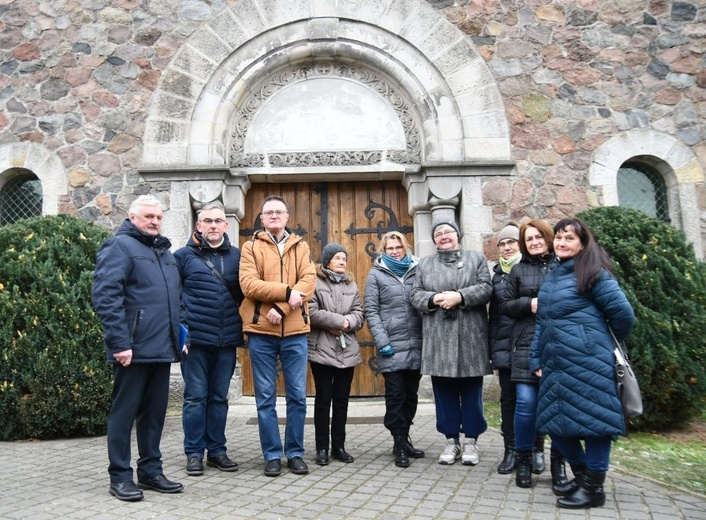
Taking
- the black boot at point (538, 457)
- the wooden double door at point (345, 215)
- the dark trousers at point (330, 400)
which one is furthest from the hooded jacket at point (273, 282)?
the wooden double door at point (345, 215)

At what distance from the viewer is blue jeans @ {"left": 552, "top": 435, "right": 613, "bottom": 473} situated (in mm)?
3188

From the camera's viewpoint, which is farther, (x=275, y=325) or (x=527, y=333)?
(x=275, y=325)

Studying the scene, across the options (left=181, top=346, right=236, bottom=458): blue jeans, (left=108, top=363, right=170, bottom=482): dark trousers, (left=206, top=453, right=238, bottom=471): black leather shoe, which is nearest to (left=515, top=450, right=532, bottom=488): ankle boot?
(left=206, top=453, right=238, bottom=471): black leather shoe

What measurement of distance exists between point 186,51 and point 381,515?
5236 millimetres

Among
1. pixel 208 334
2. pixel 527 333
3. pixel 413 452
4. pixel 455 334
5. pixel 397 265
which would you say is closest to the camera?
pixel 527 333

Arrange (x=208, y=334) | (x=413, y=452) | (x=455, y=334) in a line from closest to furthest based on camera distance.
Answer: (x=208, y=334) < (x=455, y=334) < (x=413, y=452)

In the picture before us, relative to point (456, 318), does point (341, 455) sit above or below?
below

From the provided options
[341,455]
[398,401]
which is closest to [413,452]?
[398,401]

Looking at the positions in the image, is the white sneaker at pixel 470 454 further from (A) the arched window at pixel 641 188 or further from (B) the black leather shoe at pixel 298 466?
(A) the arched window at pixel 641 188

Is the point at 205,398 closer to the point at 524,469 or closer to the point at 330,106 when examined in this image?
the point at 524,469

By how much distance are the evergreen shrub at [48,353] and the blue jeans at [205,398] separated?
1.39 meters

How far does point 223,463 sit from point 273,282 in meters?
1.22

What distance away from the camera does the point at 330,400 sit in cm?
420

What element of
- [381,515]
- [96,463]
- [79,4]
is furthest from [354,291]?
[79,4]
